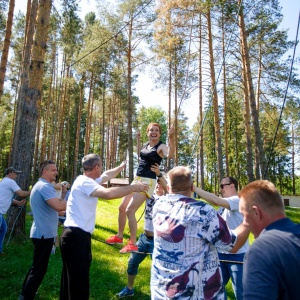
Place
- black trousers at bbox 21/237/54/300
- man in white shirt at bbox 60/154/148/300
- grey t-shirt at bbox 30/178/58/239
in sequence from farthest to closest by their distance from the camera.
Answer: grey t-shirt at bbox 30/178/58/239 < black trousers at bbox 21/237/54/300 < man in white shirt at bbox 60/154/148/300

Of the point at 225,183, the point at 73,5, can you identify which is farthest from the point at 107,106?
the point at 225,183

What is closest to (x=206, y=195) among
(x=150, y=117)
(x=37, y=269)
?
(x=37, y=269)

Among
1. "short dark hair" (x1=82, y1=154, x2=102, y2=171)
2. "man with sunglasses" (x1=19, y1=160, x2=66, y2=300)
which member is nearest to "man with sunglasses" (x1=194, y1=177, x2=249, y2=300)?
"short dark hair" (x1=82, y1=154, x2=102, y2=171)

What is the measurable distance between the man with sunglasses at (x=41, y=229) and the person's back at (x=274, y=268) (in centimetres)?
293

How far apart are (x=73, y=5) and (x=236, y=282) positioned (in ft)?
26.6

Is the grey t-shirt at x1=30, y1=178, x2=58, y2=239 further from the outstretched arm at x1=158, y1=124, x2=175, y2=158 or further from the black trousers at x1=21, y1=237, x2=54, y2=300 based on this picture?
the outstretched arm at x1=158, y1=124, x2=175, y2=158

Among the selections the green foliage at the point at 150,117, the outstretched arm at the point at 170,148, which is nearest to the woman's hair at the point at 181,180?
the outstretched arm at the point at 170,148

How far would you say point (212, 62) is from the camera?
51.3 ft

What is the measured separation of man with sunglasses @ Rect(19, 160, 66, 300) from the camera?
4016 millimetres

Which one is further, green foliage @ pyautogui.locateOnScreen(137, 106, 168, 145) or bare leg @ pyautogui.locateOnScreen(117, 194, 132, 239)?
green foliage @ pyautogui.locateOnScreen(137, 106, 168, 145)

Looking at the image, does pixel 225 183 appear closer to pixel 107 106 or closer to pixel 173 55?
pixel 173 55

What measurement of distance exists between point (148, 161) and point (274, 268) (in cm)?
326

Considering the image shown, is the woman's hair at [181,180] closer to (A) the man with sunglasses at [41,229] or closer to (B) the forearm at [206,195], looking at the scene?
(B) the forearm at [206,195]

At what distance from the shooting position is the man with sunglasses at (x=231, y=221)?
3582 millimetres
